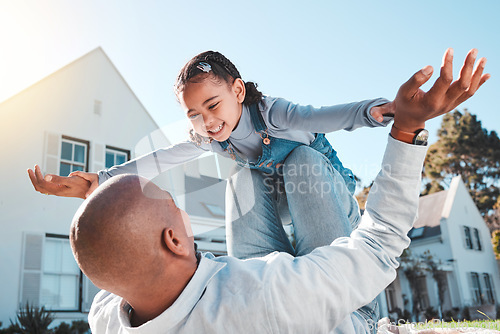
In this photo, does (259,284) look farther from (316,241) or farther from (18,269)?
(18,269)

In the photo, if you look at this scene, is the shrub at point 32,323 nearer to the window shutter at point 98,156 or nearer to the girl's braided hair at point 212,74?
the window shutter at point 98,156

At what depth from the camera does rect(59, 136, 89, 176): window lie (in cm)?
1052

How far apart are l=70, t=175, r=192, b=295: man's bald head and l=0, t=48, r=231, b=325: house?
6.63 m

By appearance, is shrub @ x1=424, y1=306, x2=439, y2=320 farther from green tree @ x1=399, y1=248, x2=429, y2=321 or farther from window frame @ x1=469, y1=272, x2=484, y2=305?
window frame @ x1=469, y1=272, x2=484, y2=305

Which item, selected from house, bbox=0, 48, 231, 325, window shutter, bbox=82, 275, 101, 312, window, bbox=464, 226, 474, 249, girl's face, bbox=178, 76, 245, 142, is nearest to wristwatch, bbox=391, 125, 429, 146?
girl's face, bbox=178, 76, 245, 142

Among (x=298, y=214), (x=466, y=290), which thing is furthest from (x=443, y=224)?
(x=298, y=214)

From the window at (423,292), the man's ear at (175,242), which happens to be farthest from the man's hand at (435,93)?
the window at (423,292)

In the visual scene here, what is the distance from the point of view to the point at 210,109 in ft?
6.61

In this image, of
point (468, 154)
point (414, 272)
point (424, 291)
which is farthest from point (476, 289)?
point (468, 154)

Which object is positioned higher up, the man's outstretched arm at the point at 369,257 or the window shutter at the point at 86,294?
the window shutter at the point at 86,294

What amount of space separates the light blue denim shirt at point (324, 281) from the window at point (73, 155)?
10220 mm

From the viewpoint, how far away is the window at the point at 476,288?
20.0 meters

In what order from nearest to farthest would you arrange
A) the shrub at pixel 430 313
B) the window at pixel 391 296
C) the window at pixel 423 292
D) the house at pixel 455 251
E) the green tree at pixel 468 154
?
the shrub at pixel 430 313
the window at pixel 391 296
the window at pixel 423 292
the house at pixel 455 251
the green tree at pixel 468 154

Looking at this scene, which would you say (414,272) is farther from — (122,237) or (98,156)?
(122,237)
